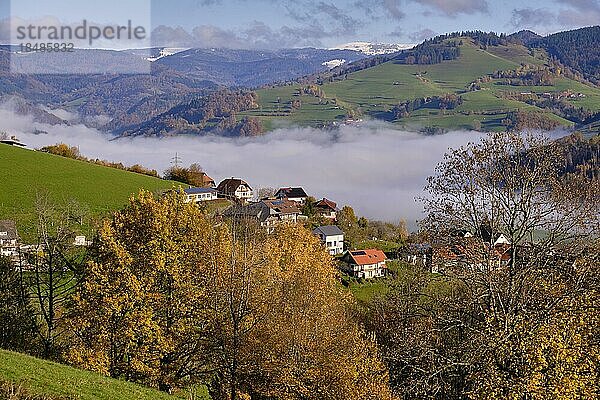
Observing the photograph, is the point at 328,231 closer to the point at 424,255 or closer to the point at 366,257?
the point at 366,257

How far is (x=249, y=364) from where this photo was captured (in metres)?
22.1

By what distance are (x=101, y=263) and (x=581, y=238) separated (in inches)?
607

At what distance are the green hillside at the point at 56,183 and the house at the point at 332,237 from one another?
69.1 ft

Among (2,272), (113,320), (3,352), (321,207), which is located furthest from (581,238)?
(321,207)

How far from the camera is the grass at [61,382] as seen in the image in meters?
14.4

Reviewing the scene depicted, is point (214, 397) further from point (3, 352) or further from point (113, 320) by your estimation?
point (3, 352)

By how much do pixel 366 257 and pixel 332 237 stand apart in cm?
945

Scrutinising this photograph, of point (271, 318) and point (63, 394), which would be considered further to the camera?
point (271, 318)

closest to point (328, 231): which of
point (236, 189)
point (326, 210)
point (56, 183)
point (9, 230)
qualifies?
point (326, 210)

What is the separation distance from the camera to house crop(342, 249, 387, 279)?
195 ft

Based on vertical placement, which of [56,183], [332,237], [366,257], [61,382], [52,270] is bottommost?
[366,257]

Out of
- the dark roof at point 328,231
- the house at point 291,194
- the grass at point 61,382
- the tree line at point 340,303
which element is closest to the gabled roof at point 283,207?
the dark roof at point 328,231

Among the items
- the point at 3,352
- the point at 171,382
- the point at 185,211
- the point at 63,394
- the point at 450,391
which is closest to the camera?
the point at 63,394

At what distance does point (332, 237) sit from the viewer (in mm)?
70250
